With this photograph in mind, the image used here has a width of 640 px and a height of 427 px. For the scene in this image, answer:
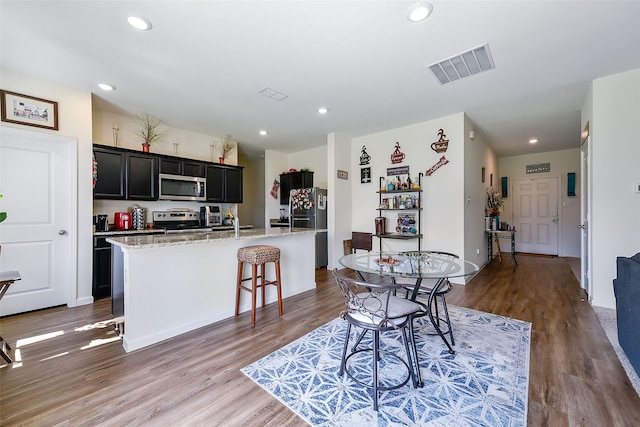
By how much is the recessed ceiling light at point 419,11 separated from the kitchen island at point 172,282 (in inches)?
94.5

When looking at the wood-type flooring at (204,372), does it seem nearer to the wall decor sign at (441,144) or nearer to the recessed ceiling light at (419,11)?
the wall decor sign at (441,144)

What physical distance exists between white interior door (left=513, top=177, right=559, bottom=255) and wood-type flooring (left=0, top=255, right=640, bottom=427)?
4.50m

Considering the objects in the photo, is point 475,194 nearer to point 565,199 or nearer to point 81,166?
point 565,199

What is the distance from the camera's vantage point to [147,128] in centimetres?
432

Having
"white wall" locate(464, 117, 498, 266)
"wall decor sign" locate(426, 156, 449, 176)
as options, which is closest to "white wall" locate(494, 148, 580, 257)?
"white wall" locate(464, 117, 498, 266)

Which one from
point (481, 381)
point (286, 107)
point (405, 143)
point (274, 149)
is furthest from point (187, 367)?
point (274, 149)

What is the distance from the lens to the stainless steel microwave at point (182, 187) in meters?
4.37

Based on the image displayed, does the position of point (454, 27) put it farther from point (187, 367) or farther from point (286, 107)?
point (187, 367)

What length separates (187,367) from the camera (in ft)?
6.43

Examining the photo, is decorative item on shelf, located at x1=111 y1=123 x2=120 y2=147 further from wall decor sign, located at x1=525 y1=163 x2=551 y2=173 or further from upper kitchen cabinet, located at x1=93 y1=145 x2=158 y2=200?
wall decor sign, located at x1=525 y1=163 x2=551 y2=173

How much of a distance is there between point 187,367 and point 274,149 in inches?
205

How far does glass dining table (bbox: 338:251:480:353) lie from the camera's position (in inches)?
73.5

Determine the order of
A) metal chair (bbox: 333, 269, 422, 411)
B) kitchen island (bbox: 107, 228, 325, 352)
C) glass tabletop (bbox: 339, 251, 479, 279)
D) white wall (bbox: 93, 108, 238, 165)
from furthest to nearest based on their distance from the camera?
white wall (bbox: 93, 108, 238, 165) → kitchen island (bbox: 107, 228, 325, 352) → glass tabletop (bbox: 339, 251, 479, 279) → metal chair (bbox: 333, 269, 422, 411)

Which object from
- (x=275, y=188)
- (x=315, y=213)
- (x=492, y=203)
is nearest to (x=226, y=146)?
(x=275, y=188)
